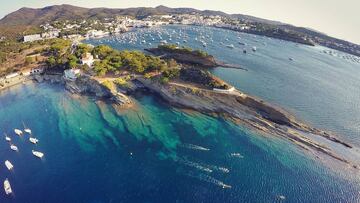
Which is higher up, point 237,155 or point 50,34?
point 50,34

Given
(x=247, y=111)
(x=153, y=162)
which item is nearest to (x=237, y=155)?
(x=153, y=162)

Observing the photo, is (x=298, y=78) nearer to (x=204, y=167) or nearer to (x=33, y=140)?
(x=204, y=167)

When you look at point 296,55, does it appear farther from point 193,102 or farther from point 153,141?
point 153,141

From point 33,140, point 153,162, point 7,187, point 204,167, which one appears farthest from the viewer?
point 33,140

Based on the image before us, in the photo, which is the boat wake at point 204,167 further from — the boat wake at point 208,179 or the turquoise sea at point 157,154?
the boat wake at point 208,179

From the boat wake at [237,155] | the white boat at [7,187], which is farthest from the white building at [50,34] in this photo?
the boat wake at [237,155]

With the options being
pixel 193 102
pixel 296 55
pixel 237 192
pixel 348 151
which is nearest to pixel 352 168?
pixel 348 151

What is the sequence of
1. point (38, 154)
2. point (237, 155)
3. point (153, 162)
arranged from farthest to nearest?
point (38, 154)
point (237, 155)
point (153, 162)
